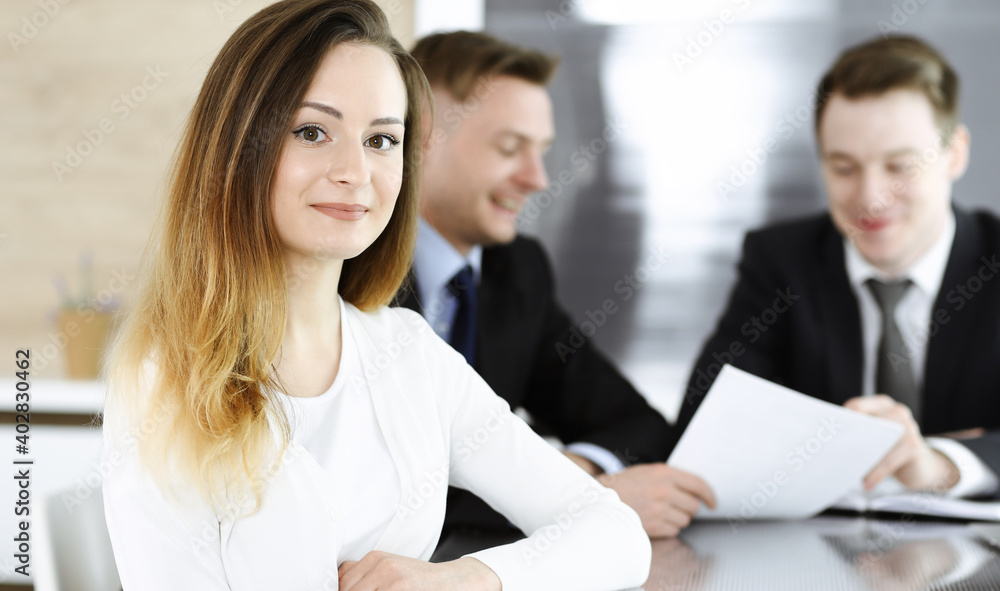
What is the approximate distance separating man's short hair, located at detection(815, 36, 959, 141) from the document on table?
1.15 metres

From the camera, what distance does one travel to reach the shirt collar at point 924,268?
6.60 feet

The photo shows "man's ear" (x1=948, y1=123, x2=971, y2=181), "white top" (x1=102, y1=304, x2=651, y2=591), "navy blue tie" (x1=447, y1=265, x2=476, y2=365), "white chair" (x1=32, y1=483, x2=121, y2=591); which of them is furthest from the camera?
"man's ear" (x1=948, y1=123, x2=971, y2=181)

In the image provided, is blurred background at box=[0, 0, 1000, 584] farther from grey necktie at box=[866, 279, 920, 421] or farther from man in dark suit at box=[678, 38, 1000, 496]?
grey necktie at box=[866, 279, 920, 421]

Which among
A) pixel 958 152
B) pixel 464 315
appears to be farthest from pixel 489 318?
pixel 958 152

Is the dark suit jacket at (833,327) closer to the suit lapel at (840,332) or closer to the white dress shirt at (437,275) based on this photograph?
the suit lapel at (840,332)

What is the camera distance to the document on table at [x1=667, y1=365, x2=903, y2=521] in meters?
1.21

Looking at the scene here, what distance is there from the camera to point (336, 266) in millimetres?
976

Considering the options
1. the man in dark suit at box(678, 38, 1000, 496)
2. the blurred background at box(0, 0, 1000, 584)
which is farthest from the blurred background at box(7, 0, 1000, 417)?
the man in dark suit at box(678, 38, 1000, 496)

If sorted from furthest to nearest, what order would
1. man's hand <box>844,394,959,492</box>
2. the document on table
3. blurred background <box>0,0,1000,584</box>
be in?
blurred background <box>0,0,1000,584</box>
man's hand <box>844,394,959,492</box>
the document on table

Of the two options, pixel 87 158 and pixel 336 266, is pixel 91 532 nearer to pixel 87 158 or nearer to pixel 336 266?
pixel 336 266

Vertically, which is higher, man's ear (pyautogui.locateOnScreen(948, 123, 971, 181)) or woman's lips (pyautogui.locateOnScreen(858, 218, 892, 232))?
man's ear (pyautogui.locateOnScreen(948, 123, 971, 181))

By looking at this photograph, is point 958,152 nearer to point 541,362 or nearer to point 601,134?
point 601,134

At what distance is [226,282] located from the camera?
873mm

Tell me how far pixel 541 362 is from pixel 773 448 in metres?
0.73
